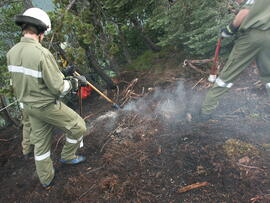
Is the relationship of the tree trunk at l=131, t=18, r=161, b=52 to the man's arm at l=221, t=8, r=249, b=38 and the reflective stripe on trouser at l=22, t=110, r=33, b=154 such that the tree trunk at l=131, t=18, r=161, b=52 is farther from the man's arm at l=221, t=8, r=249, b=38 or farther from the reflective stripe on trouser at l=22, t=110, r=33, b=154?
the reflective stripe on trouser at l=22, t=110, r=33, b=154

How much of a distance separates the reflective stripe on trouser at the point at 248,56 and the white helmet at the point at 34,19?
110 inches

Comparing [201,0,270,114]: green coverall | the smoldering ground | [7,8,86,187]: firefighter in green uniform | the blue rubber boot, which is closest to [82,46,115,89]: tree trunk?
the smoldering ground

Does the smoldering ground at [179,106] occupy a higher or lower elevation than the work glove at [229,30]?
lower

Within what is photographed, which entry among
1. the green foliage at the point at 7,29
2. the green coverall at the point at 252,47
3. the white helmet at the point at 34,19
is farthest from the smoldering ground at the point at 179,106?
the green foliage at the point at 7,29

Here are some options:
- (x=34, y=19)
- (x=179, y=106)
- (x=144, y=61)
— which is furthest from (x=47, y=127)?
(x=144, y=61)

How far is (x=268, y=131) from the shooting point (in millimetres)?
3486

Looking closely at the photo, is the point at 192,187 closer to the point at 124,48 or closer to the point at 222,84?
the point at 222,84

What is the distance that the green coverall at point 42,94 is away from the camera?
2.69m

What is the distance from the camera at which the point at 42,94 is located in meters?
2.89

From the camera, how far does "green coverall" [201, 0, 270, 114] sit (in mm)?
2922

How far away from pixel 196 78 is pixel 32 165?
405cm

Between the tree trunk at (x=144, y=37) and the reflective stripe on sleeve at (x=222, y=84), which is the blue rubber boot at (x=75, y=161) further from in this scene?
the tree trunk at (x=144, y=37)

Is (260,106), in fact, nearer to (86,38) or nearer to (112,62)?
(86,38)

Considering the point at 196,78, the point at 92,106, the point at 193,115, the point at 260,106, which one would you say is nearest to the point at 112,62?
the point at 92,106
